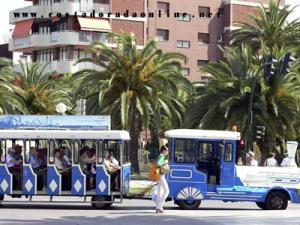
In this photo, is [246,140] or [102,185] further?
[246,140]

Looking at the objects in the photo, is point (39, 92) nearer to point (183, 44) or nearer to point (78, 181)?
point (78, 181)

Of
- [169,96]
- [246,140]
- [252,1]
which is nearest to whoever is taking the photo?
[246,140]

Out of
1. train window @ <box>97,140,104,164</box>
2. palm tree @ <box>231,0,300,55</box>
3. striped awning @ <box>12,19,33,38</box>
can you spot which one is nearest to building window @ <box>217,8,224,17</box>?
striped awning @ <box>12,19,33,38</box>

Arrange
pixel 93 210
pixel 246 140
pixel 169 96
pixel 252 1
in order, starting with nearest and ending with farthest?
pixel 93 210, pixel 246 140, pixel 169 96, pixel 252 1

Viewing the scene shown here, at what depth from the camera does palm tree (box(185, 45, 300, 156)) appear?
40.5 metres

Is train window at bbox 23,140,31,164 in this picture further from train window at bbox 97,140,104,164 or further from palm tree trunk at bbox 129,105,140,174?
palm tree trunk at bbox 129,105,140,174

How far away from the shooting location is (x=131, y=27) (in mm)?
76375

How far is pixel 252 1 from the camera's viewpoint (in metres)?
83.6

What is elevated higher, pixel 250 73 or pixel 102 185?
pixel 250 73

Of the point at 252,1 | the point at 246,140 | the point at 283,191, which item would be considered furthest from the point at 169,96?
the point at 252,1

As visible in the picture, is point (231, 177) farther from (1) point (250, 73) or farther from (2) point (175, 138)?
(1) point (250, 73)

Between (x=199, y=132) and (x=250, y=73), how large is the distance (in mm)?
21084

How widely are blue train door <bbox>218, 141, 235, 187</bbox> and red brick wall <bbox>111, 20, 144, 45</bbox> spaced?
180ft

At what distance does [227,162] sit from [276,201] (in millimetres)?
1824
